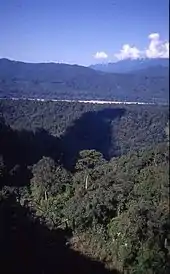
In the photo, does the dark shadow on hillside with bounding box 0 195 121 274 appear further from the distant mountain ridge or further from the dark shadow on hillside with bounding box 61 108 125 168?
the dark shadow on hillside with bounding box 61 108 125 168

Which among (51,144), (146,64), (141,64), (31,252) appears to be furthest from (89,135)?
(146,64)

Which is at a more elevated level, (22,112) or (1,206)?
(22,112)

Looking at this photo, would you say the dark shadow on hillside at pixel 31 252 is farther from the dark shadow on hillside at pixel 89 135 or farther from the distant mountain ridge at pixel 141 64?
Result: the dark shadow on hillside at pixel 89 135

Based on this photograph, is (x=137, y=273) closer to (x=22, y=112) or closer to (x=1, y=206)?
(x=1, y=206)

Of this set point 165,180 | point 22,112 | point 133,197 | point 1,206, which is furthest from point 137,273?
point 22,112

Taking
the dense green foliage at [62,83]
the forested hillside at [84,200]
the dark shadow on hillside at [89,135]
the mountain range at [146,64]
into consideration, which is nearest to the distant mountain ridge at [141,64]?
the mountain range at [146,64]
